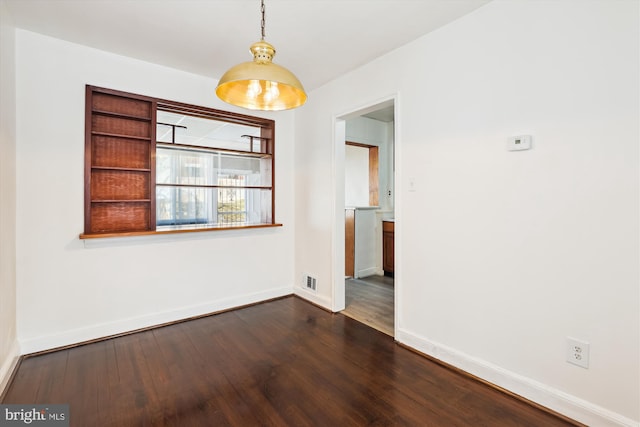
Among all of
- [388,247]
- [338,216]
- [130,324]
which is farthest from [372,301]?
[130,324]

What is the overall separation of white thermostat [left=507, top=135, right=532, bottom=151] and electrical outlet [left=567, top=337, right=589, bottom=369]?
3.70 feet

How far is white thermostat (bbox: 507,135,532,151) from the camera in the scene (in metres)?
1.84

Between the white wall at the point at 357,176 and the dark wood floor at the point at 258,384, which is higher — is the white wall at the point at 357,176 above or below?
above

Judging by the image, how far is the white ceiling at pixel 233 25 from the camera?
6.65ft

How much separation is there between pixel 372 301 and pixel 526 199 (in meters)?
2.24

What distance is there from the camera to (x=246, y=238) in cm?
352

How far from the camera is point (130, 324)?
279cm

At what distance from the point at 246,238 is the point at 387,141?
298 centimetres

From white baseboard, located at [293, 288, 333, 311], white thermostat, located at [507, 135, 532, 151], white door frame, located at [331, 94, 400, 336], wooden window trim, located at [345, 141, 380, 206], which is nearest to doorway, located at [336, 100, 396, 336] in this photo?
wooden window trim, located at [345, 141, 380, 206]

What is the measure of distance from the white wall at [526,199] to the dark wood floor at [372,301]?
0.53 metres

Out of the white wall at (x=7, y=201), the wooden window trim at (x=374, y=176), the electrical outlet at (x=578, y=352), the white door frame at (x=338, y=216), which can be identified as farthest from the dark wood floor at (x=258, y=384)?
the wooden window trim at (x=374, y=176)

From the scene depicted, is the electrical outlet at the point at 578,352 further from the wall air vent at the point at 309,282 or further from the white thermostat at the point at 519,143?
the wall air vent at the point at 309,282

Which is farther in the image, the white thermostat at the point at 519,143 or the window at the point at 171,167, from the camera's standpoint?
the window at the point at 171,167

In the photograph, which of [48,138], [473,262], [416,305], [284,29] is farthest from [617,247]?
[48,138]
